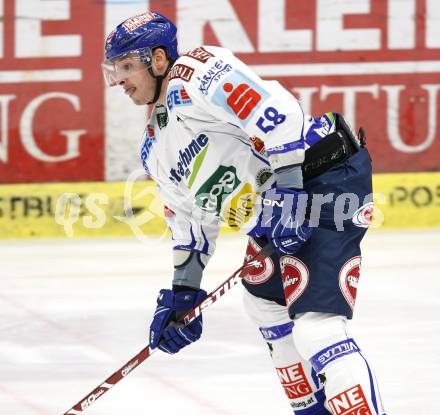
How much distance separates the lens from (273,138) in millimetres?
2783

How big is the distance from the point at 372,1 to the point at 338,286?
4854mm

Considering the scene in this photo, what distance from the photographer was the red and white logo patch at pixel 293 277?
287 cm

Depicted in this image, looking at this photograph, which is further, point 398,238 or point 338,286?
point 398,238

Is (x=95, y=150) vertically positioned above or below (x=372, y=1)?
below

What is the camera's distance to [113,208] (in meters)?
7.16

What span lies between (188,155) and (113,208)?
4.21 metres

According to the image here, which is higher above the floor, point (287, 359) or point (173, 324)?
point (173, 324)

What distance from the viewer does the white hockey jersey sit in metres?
2.79

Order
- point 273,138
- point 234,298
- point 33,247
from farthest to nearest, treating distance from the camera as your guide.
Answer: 1. point 33,247
2. point 234,298
3. point 273,138

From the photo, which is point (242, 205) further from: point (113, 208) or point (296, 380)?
point (113, 208)

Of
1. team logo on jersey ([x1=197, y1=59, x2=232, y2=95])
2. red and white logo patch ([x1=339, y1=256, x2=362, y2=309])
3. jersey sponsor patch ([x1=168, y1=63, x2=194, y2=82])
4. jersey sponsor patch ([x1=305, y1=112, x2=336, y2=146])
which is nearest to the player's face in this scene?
jersey sponsor patch ([x1=168, y1=63, x2=194, y2=82])

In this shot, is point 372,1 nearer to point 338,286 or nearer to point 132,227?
point 132,227

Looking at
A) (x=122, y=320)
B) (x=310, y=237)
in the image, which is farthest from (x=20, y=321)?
(x=310, y=237)

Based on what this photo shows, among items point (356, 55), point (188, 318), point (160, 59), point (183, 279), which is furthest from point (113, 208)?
point (160, 59)
